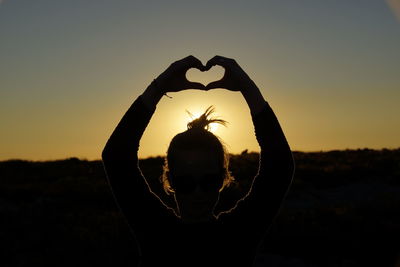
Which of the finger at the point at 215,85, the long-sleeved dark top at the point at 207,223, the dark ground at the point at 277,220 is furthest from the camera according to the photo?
the dark ground at the point at 277,220

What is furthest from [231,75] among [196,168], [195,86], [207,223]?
[207,223]

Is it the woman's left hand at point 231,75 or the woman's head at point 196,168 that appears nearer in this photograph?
the woman's head at point 196,168

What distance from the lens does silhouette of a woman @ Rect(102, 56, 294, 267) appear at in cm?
321

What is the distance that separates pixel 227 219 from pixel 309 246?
1116 centimetres

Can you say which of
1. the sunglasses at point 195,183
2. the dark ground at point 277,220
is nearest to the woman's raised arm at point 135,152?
the sunglasses at point 195,183

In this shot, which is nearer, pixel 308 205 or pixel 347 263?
pixel 347 263

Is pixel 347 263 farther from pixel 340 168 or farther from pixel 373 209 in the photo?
pixel 340 168

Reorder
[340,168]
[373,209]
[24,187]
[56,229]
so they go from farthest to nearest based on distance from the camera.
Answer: [340,168] < [24,187] < [373,209] < [56,229]

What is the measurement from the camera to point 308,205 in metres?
19.5

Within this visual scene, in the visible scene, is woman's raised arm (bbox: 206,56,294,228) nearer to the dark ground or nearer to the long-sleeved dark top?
the long-sleeved dark top

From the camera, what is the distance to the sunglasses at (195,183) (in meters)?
3.23

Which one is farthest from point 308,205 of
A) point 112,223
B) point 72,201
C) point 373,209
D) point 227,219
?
point 227,219

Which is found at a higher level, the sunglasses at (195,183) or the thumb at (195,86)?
the thumb at (195,86)

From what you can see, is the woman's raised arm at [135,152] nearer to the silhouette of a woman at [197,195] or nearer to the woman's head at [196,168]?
the silhouette of a woman at [197,195]
